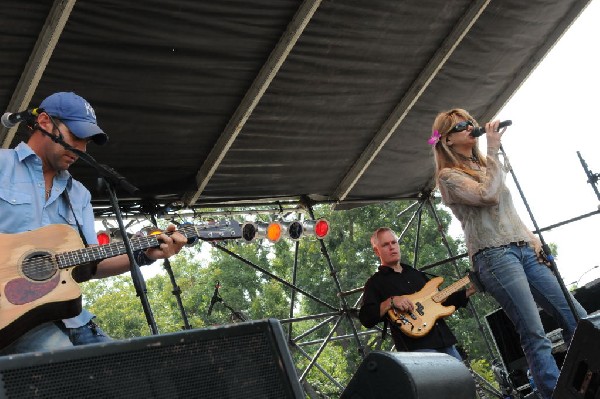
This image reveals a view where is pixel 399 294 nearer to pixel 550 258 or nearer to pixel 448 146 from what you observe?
pixel 448 146

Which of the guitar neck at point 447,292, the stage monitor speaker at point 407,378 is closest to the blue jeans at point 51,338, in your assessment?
the stage monitor speaker at point 407,378

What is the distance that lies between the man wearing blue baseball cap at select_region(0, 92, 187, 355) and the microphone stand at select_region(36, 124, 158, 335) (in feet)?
0.16

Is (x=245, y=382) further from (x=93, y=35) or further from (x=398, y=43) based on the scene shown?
(x=398, y=43)

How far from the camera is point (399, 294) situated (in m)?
5.70

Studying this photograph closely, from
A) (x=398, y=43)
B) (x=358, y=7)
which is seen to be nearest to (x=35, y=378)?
(x=358, y=7)

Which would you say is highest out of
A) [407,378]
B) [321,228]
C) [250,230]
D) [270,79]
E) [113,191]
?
[270,79]

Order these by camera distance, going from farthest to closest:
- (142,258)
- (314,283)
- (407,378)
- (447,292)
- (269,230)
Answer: (314,283), (269,230), (447,292), (142,258), (407,378)

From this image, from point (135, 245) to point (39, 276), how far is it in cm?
45

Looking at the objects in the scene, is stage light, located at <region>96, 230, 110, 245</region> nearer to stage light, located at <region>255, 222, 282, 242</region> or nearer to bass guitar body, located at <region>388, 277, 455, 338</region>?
stage light, located at <region>255, 222, 282, 242</region>

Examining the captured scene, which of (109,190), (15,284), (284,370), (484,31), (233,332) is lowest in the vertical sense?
(284,370)

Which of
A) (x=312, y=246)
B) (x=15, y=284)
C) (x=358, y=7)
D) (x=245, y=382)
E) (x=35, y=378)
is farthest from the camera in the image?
(x=312, y=246)

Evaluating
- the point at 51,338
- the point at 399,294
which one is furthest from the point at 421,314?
the point at 51,338

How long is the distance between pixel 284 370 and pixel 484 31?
5002 mm

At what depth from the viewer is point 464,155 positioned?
476 cm
